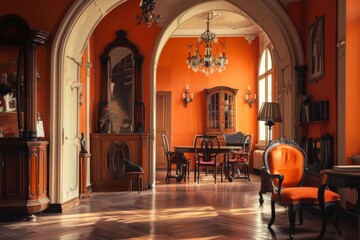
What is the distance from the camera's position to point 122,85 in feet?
27.7

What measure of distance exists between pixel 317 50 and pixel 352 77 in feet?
3.24

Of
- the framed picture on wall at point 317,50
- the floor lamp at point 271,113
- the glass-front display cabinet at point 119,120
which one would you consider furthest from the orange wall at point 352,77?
the glass-front display cabinet at point 119,120

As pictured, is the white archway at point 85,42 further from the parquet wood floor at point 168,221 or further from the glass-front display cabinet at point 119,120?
the glass-front display cabinet at point 119,120

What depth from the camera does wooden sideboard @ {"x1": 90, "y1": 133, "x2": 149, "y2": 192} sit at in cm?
812

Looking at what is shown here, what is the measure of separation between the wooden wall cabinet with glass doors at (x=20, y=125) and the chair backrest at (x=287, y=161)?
2.87m

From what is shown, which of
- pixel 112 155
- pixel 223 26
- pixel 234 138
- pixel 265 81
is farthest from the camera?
pixel 223 26

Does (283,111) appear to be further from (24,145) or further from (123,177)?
(24,145)

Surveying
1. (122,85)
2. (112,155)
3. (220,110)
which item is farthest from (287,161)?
(220,110)

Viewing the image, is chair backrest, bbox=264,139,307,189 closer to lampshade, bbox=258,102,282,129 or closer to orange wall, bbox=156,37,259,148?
lampshade, bbox=258,102,282,129

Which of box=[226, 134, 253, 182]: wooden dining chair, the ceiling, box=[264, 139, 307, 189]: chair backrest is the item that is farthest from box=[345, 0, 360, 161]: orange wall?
the ceiling

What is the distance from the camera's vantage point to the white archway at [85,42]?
5.81 m

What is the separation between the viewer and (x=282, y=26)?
21.4 ft

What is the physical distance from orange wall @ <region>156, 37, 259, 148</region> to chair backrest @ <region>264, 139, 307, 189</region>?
7.61 metres

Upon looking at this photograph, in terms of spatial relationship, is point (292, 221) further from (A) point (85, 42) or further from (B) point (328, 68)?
(A) point (85, 42)
